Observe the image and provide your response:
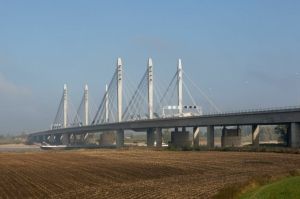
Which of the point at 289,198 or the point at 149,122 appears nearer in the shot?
the point at 289,198

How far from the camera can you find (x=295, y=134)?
9144 centimetres

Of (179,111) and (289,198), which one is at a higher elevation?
(179,111)

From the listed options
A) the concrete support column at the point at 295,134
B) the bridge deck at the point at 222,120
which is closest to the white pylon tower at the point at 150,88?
the bridge deck at the point at 222,120

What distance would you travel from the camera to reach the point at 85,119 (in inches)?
7279

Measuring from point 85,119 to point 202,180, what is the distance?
147m

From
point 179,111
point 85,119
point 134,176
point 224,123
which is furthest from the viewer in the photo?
point 85,119

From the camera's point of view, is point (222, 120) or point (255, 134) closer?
point (255, 134)

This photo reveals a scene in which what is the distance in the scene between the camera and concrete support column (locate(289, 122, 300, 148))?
9138cm

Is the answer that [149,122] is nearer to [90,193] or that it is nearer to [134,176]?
[134,176]

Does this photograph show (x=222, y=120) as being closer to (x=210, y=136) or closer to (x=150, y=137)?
(x=210, y=136)

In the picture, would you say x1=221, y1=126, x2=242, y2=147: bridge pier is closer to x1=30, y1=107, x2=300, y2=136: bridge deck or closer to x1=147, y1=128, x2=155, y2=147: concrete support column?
x1=30, y1=107, x2=300, y2=136: bridge deck

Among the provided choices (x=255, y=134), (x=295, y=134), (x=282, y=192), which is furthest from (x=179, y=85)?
(x=282, y=192)

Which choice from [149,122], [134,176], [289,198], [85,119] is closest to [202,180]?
[134,176]

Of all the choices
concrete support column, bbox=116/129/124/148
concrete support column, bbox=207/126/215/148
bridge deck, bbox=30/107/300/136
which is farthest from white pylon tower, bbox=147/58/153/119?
concrete support column, bbox=116/129/124/148
